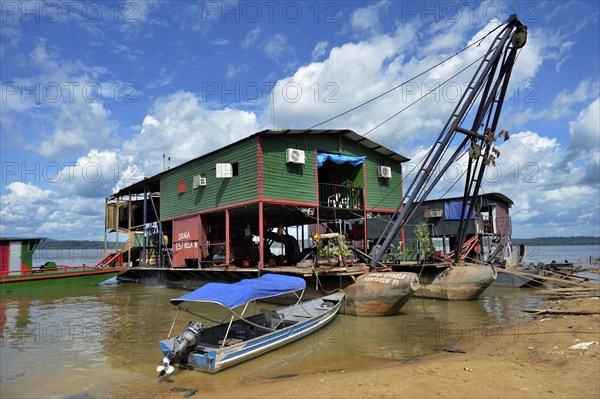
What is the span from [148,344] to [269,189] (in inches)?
363

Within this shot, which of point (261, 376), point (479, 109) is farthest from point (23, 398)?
point (479, 109)

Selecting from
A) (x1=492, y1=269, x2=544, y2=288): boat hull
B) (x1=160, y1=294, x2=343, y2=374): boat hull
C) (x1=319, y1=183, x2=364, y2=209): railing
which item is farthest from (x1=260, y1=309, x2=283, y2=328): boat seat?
(x1=492, y1=269, x2=544, y2=288): boat hull

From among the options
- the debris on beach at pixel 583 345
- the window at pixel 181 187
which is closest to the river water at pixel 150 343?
the debris on beach at pixel 583 345

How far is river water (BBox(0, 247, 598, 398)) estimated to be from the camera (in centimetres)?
895

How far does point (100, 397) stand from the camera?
8.07 m

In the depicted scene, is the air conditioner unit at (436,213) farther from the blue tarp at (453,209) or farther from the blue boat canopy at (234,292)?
the blue boat canopy at (234,292)

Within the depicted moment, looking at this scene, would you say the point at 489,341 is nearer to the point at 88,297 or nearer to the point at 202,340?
the point at 202,340

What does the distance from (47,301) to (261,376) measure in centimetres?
1818

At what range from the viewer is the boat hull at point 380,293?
1484cm

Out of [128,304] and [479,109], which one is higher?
[479,109]

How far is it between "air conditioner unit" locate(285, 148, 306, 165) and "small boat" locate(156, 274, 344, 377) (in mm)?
7662

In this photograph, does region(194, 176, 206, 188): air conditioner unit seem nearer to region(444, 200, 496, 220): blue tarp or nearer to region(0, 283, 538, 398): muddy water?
region(0, 283, 538, 398): muddy water

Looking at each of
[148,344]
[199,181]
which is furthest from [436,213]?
[148,344]

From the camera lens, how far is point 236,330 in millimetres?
11609
